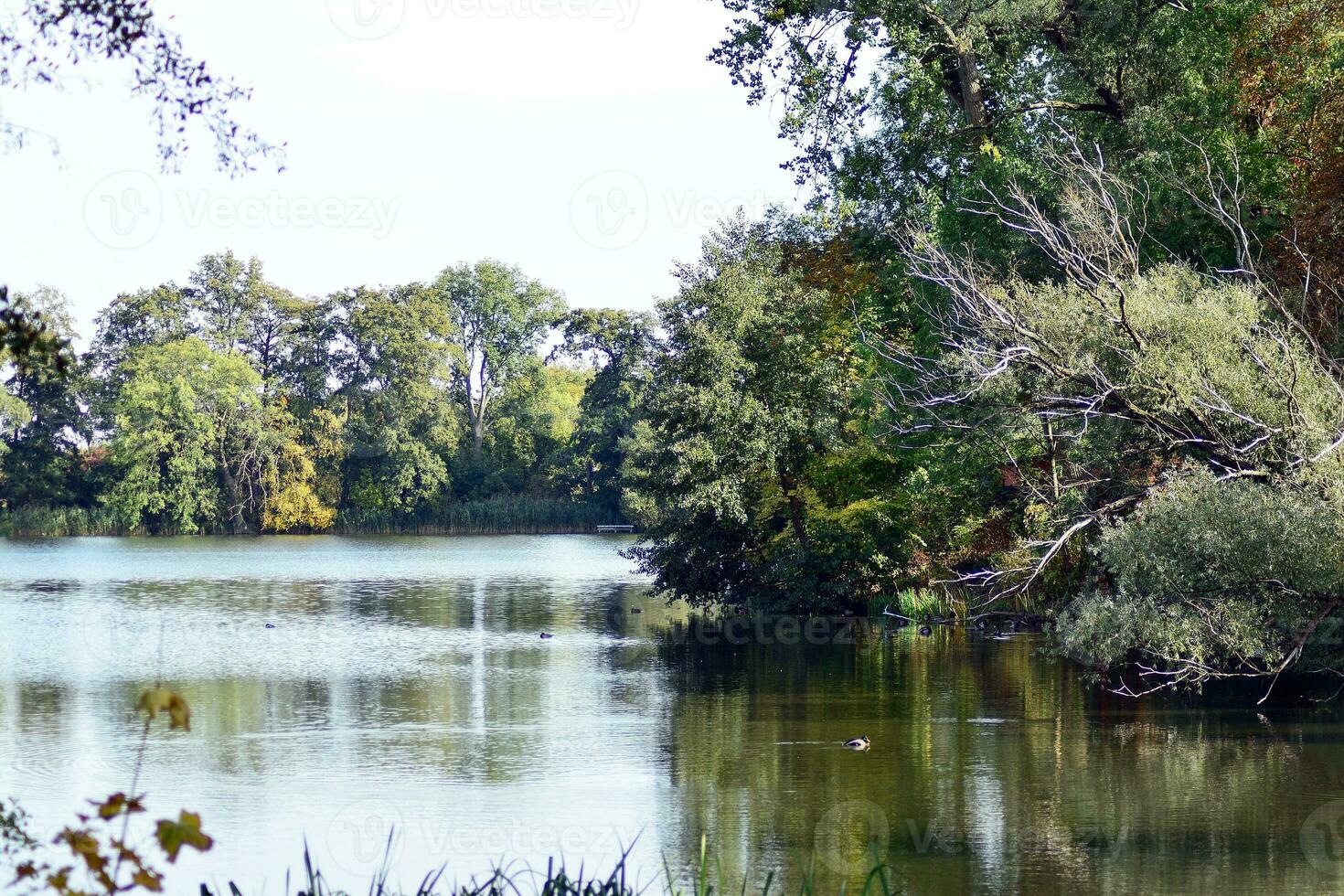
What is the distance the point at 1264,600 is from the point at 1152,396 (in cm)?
240

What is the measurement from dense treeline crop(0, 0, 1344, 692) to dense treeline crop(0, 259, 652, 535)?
3254 centimetres

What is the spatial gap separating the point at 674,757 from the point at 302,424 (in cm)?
5714

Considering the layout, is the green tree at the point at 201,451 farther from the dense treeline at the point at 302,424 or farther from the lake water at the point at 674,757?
the lake water at the point at 674,757

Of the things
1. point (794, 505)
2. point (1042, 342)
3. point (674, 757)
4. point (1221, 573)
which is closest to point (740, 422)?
point (794, 505)

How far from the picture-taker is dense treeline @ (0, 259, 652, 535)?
204ft

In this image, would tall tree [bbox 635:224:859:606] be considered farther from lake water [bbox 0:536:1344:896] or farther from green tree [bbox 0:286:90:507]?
green tree [bbox 0:286:90:507]

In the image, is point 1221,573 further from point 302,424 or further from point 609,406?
point 302,424

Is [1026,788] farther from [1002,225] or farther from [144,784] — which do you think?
[1002,225]

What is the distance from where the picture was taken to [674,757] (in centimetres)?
1348

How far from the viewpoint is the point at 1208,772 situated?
12.5 metres

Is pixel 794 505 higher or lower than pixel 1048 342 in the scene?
lower

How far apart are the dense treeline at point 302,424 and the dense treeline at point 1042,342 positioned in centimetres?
3254

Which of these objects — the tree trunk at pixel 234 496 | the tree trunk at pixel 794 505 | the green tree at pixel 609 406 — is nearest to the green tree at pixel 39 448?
the tree trunk at pixel 234 496

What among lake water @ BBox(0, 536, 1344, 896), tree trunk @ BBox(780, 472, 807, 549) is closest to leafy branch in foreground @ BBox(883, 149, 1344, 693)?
lake water @ BBox(0, 536, 1344, 896)
